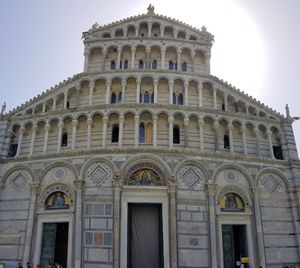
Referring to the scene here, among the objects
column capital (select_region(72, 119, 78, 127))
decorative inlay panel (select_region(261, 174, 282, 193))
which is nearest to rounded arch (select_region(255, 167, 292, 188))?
decorative inlay panel (select_region(261, 174, 282, 193))

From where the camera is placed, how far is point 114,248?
1633cm

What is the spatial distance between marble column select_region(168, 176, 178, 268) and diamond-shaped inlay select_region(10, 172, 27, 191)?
8.58m

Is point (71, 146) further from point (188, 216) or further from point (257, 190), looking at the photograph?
point (257, 190)

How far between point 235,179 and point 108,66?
36.5 feet

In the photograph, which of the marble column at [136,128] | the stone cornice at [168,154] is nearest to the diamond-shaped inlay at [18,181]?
the stone cornice at [168,154]

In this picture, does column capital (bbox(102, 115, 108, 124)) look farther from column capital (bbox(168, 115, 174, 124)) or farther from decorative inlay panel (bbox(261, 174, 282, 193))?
decorative inlay panel (bbox(261, 174, 282, 193))

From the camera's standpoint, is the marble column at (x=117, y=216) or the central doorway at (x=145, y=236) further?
the central doorway at (x=145, y=236)

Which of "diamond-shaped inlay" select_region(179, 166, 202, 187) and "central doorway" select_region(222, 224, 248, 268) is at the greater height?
"diamond-shaped inlay" select_region(179, 166, 202, 187)

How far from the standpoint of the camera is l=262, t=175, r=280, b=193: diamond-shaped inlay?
62.7ft

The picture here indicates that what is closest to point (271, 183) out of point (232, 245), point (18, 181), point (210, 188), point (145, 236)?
point (210, 188)

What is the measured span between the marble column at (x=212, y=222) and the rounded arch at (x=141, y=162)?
2374 mm

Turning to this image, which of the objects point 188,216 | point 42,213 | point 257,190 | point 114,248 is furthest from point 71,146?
point 257,190

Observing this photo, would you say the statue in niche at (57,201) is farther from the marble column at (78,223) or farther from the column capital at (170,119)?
the column capital at (170,119)

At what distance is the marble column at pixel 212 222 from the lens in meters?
16.7
